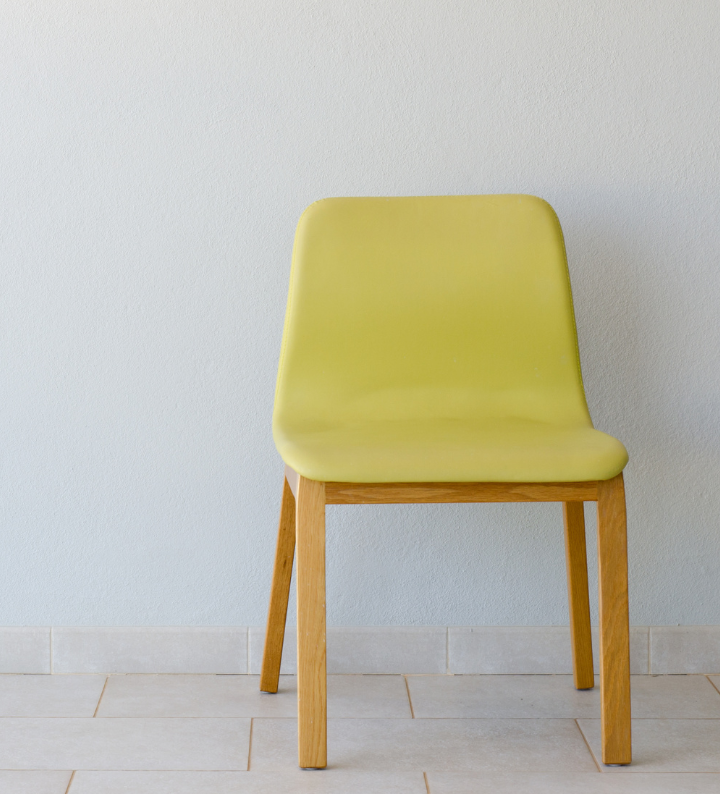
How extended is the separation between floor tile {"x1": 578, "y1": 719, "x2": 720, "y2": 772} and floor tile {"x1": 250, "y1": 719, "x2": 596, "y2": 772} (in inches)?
1.3

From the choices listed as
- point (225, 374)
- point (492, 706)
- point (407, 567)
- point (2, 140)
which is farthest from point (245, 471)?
point (2, 140)

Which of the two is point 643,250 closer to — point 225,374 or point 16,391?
point 225,374

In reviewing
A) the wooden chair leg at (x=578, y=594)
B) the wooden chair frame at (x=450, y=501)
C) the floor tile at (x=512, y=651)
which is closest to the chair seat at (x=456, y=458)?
the wooden chair frame at (x=450, y=501)

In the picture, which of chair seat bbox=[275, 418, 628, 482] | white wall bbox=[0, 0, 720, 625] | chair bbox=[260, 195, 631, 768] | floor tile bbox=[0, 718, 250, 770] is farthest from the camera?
white wall bbox=[0, 0, 720, 625]

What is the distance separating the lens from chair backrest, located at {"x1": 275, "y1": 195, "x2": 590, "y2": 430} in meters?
1.41

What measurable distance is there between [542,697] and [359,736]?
330 millimetres

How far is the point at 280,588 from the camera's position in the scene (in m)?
1.44

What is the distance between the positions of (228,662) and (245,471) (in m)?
0.33

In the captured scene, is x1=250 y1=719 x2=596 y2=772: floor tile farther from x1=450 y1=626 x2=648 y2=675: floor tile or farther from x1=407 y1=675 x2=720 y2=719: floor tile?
x1=450 y1=626 x2=648 y2=675: floor tile

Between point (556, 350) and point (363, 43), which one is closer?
point (556, 350)

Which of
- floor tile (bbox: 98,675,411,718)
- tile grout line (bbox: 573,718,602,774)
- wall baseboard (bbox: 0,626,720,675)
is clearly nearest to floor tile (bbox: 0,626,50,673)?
wall baseboard (bbox: 0,626,720,675)

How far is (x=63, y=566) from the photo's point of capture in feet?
5.16

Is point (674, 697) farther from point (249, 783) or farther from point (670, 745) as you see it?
point (249, 783)

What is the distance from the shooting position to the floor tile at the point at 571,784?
117cm
